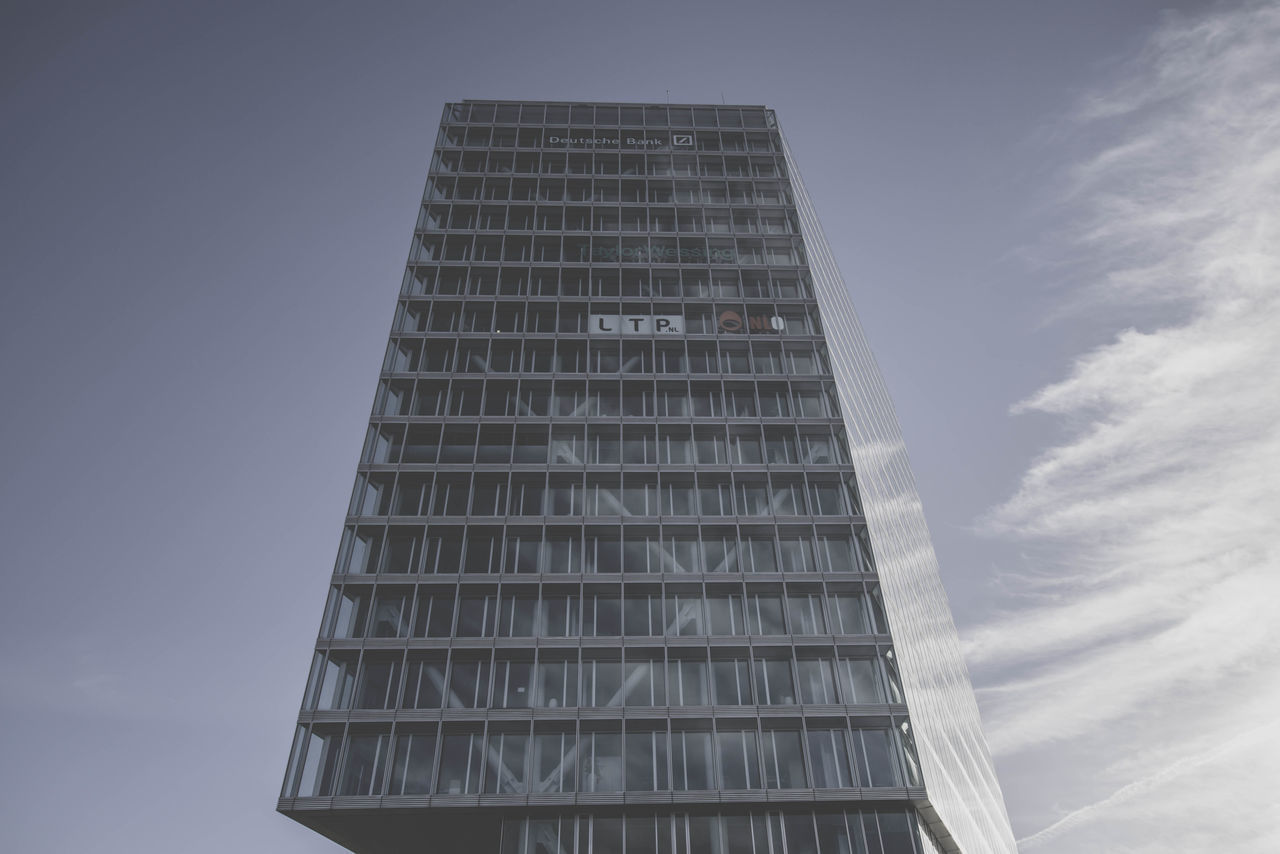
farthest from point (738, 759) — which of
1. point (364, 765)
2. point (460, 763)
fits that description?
point (364, 765)

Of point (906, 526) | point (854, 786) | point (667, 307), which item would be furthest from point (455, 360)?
point (906, 526)

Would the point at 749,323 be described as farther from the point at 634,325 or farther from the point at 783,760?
the point at 783,760

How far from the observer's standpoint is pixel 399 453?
48406mm

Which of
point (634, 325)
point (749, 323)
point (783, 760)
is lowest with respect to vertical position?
point (783, 760)

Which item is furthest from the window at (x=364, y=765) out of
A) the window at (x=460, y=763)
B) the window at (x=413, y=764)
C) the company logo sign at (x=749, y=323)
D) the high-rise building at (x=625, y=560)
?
the company logo sign at (x=749, y=323)

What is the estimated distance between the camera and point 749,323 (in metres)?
56.2

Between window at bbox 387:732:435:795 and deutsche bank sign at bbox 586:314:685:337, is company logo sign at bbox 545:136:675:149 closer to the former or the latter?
deutsche bank sign at bbox 586:314:685:337

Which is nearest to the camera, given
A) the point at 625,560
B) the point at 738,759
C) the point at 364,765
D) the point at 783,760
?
the point at 364,765

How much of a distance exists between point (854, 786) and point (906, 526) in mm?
32834

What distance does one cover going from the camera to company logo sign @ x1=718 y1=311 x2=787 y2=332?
5600 centimetres

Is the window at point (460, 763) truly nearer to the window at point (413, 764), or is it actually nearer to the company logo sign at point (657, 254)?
the window at point (413, 764)

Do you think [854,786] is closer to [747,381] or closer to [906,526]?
[747,381]

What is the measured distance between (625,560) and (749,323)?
1951 centimetres

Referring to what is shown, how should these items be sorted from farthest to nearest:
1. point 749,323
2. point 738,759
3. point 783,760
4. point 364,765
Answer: point 749,323, point 783,760, point 738,759, point 364,765
